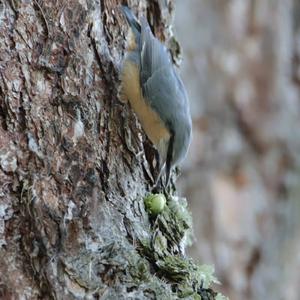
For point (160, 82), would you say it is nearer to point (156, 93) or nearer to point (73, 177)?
point (156, 93)

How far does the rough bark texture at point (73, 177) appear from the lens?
1942 millimetres

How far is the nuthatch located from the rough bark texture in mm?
106

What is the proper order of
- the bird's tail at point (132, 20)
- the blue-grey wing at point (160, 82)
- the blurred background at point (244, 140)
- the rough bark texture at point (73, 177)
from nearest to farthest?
the rough bark texture at point (73, 177)
the bird's tail at point (132, 20)
the blue-grey wing at point (160, 82)
the blurred background at point (244, 140)

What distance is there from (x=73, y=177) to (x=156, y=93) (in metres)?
0.80

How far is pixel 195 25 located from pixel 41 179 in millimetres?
3231

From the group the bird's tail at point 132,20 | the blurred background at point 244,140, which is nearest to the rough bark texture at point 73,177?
the bird's tail at point 132,20

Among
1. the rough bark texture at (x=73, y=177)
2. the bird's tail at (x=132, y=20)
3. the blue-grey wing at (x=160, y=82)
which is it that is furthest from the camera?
the blue-grey wing at (x=160, y=82)

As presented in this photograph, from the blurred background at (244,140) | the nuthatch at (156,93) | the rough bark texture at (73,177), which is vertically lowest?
the rough bark texture at (73,177)

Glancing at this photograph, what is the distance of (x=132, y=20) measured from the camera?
2490 mm

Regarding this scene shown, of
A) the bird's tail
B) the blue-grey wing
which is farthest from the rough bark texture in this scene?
the blue-grey wing

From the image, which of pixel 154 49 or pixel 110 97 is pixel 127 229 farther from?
pixel 154 49

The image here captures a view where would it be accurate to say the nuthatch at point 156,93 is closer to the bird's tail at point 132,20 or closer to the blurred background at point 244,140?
the bird's tail at point 132,20

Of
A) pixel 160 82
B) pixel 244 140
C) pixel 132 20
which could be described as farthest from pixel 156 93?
pixel 244 140

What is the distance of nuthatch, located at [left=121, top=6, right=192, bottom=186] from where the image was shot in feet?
8.20
